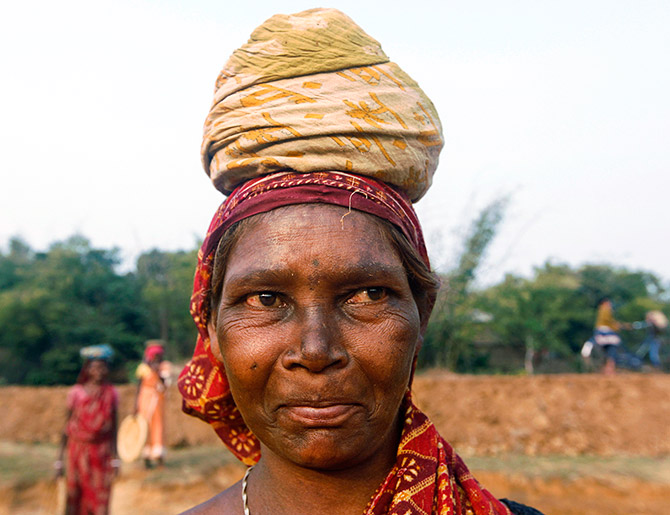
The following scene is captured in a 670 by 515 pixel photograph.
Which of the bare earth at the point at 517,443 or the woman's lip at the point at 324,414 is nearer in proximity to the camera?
the woman's lip at the point at 324,414

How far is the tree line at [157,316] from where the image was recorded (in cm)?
1884

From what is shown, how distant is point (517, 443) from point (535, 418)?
2.52ft

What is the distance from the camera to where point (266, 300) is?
1359 millimetres

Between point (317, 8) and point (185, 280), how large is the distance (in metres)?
20.4

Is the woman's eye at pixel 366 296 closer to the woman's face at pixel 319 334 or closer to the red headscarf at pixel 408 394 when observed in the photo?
the woman's face at pixel 319 334

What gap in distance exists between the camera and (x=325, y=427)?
123 cm

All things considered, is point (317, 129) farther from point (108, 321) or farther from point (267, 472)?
point (108, 321)

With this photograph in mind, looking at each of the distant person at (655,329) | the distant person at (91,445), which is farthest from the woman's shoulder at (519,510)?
the distant person at (655,329)

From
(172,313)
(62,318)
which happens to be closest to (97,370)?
(62,318)

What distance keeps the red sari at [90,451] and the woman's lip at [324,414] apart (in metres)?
6.98

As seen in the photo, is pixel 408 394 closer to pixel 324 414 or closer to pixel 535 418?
pixel 324 414

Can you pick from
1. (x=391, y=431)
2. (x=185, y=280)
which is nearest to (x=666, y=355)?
(x=185, y=280)

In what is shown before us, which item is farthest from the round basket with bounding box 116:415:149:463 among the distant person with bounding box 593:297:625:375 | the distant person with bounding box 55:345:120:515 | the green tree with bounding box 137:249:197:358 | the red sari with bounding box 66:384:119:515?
the green tree with bounding box 137:249:197:358

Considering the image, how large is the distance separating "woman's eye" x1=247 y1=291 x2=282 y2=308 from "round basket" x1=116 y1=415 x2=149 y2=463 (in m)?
8.23
